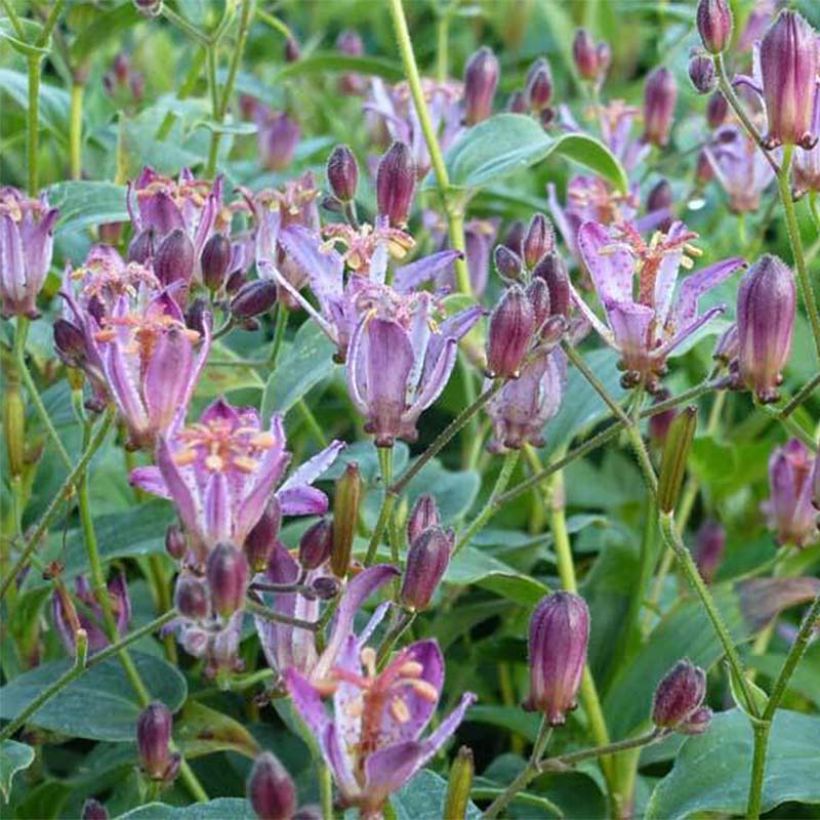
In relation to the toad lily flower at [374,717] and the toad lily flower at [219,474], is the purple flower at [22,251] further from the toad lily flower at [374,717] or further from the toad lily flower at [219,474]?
the toad lily flower at [374,717]

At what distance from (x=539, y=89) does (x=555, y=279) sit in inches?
22.2

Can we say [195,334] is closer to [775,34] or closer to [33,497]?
[775,34]

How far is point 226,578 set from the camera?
706 mm

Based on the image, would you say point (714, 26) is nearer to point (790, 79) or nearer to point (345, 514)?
point (790, 79)

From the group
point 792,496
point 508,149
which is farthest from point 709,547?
point 508,149

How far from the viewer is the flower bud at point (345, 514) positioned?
799 millimetres

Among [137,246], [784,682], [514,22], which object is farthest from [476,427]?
[514,22]

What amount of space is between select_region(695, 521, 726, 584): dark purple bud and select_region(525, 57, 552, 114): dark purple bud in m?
0.41

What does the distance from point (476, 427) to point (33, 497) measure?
15.0 inches

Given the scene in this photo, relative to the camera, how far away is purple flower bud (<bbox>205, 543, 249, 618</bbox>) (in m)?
0.70

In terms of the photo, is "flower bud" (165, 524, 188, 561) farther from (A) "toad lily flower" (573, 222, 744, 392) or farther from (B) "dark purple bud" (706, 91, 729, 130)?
(B) "dark purple bud" (706, 91, 729, 130)

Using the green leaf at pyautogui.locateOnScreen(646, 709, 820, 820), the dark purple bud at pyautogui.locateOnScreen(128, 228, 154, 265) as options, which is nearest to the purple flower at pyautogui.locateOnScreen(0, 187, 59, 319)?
the dark purple bud at pyautogui.locateOnScreen(128, 228, 154, 265)

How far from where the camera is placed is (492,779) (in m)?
1.17

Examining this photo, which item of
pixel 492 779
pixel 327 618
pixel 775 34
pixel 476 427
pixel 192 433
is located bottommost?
pixel 492 779
